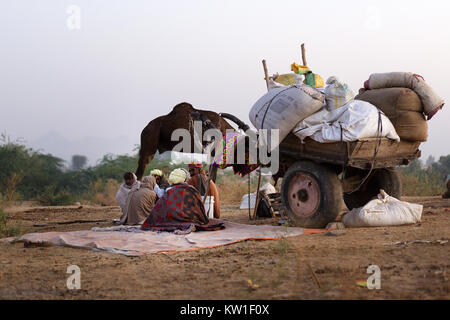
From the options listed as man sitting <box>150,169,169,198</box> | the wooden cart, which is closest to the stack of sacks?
the wooden cart

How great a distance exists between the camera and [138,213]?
8898mm

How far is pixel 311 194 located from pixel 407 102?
189 centimetres

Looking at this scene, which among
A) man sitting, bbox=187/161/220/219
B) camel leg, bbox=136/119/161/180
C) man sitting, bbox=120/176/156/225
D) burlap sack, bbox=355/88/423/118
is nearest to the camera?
burlap sack, bbox=355/88/423/118

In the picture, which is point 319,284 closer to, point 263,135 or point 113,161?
point 263,135

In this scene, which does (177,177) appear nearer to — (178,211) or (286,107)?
(178,211)

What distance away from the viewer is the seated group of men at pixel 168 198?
789 cm

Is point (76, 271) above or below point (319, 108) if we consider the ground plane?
below

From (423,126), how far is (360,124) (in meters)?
1.35

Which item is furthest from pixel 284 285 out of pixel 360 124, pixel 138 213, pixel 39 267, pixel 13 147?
pixel 13 147

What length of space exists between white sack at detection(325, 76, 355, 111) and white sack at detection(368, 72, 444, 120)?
2.67ft

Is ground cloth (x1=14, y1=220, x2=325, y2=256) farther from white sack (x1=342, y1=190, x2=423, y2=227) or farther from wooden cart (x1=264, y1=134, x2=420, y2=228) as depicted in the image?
white sack (x1=342, y1=190, x2=423, y2=227)

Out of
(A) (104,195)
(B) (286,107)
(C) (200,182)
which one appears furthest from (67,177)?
(B) (286,107)

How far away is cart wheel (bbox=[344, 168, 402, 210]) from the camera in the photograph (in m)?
8.45

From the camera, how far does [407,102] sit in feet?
24.7
